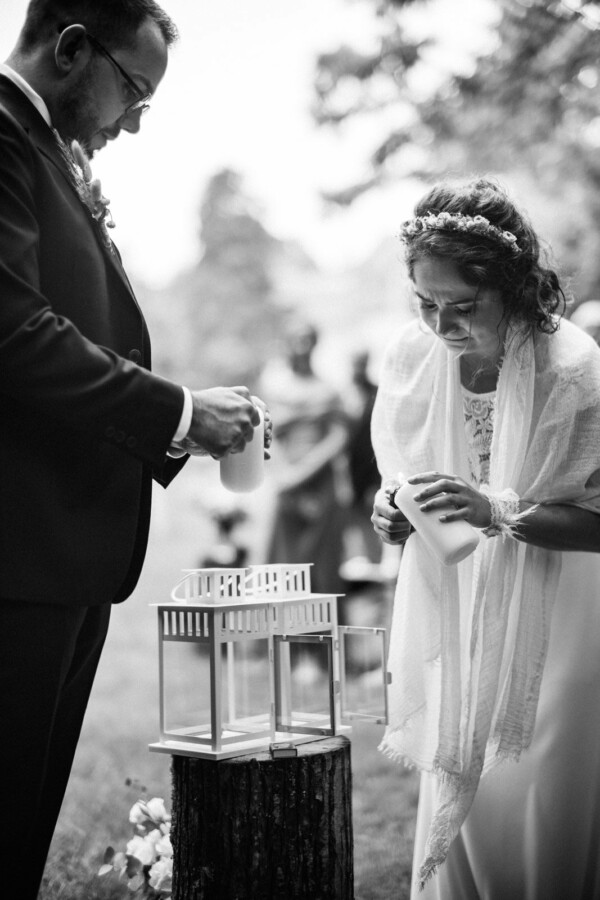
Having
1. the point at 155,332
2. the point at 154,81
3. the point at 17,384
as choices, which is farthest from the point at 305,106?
the point at 155,332

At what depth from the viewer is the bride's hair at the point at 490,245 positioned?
2152mm

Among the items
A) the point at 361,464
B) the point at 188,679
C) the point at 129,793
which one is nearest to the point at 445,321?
the point at 129,793

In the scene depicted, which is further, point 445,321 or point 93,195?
point 445,321

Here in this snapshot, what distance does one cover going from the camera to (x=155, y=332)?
24.1 metres

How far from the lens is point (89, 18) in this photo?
1.77 m

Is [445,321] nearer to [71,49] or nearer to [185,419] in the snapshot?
[185,419]

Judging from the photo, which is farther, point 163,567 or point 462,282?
point 163,567

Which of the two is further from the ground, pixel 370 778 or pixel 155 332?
pixel 155 332

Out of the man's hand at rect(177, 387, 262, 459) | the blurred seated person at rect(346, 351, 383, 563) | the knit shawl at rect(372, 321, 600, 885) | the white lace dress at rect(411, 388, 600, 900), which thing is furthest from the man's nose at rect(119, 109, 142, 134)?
the blurred seated person at rect(346, 351, 383, 563)

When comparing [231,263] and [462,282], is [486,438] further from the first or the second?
[231,263]

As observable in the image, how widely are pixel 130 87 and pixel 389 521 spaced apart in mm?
1159

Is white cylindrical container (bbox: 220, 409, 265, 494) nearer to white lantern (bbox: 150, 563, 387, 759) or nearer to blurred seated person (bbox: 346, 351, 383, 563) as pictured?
white lantern (bbox: 150, 563, 387, 759)

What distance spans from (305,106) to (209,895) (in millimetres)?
7820

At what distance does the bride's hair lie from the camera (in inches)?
84.7
